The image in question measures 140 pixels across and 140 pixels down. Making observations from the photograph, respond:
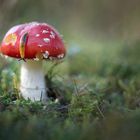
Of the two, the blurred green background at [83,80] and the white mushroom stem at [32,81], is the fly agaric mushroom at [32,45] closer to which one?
the white mushroom stem at [32,81]

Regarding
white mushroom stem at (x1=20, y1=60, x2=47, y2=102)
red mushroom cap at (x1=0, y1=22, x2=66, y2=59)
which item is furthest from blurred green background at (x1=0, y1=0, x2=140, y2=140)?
red mushroom cap at (x1=0, y1=22, x2=66, y2=59)

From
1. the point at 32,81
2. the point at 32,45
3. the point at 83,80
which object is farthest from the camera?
the point at 83,80

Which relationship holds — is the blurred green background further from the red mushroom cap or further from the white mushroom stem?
the red mushroom cap

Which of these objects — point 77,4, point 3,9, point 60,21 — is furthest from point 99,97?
point 60,21

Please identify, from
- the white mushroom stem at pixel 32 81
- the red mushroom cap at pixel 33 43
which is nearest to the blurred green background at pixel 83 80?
the white mushroom stem at pixel 32 81

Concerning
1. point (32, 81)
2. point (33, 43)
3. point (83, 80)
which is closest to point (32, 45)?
point (33, 43)

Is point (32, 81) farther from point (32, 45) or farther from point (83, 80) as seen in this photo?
point (83, 80)

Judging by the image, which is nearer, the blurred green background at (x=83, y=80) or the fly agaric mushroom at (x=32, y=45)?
the blurred green background at (x=83, y=80)

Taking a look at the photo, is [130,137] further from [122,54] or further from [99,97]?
[122,54]
